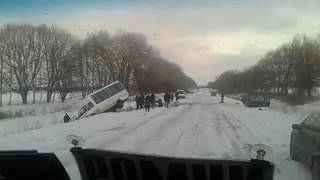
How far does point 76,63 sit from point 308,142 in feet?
3.87

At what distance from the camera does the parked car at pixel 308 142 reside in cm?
246

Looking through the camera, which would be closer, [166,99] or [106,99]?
[106,99]

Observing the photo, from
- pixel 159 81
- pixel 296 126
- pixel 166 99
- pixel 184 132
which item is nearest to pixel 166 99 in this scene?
pixel 166 99

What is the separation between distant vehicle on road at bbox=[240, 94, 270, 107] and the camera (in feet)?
8.70

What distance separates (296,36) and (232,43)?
32 cm

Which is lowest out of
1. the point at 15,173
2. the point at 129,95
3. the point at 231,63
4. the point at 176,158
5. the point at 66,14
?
the point at 15,173

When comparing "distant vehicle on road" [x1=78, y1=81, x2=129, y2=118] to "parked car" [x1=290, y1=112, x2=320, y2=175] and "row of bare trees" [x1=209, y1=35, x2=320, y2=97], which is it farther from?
"parked car" [x1=290, y1=112, x2=320, y2=175]

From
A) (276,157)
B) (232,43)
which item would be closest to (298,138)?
(276,157)

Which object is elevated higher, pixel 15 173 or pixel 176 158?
pixel 176 158

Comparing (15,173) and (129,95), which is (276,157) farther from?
(15,173)

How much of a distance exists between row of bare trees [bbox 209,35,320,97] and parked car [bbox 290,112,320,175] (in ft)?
0.45

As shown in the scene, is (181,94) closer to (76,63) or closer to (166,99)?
(166,99)

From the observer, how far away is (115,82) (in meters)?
2.82

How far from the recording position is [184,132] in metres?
2.83
